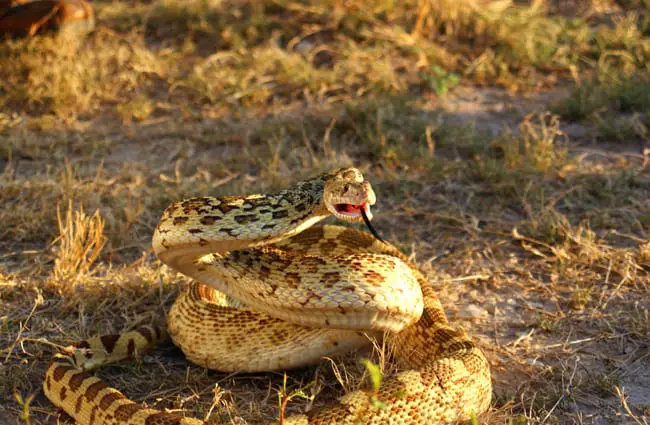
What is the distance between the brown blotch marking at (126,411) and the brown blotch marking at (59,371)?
19.0 inches

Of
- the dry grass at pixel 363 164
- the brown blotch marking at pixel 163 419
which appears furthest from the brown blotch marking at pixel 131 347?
the brown blotch marking at pixel 163 419

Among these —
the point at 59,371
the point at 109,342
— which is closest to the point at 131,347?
the point at 109,342

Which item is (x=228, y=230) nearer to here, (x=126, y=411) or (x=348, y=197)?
(x=348, y=197)

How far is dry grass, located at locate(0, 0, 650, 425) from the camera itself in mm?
4539

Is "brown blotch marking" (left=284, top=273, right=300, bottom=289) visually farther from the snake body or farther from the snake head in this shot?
the snake head

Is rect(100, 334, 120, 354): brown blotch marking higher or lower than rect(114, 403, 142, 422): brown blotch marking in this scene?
lower

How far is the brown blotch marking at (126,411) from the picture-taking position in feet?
12.5

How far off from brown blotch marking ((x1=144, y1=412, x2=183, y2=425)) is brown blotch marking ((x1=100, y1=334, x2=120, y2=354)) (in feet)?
2.88

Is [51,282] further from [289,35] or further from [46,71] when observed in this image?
[289,35]

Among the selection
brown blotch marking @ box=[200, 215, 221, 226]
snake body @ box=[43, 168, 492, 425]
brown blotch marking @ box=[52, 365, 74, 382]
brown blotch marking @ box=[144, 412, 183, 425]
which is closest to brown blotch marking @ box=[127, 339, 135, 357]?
snake body @ box=[43, 168, 492, 425]

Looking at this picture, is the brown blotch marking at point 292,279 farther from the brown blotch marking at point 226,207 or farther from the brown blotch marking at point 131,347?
the brown blotch marking at point 131,347

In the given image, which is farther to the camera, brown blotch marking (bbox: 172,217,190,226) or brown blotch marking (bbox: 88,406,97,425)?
brown blotch marking (bbox: 172,217,190,226)

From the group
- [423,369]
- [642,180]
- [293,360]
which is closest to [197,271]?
[293,360]

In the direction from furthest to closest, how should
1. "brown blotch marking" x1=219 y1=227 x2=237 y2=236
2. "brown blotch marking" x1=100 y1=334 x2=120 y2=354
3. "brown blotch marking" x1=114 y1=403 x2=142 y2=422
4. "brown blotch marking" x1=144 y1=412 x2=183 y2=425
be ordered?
"brown blotch marking" x1=100 y1=334 x2=120 y2=354, "brown blotch marking" x1=219 y1=227 x2=237 y2=236, "brown blotch marking" x1=114 y1=403 x2=142 y2=422, "brown blotch marking" x1=144 y1=412 x2=183 y2=425
